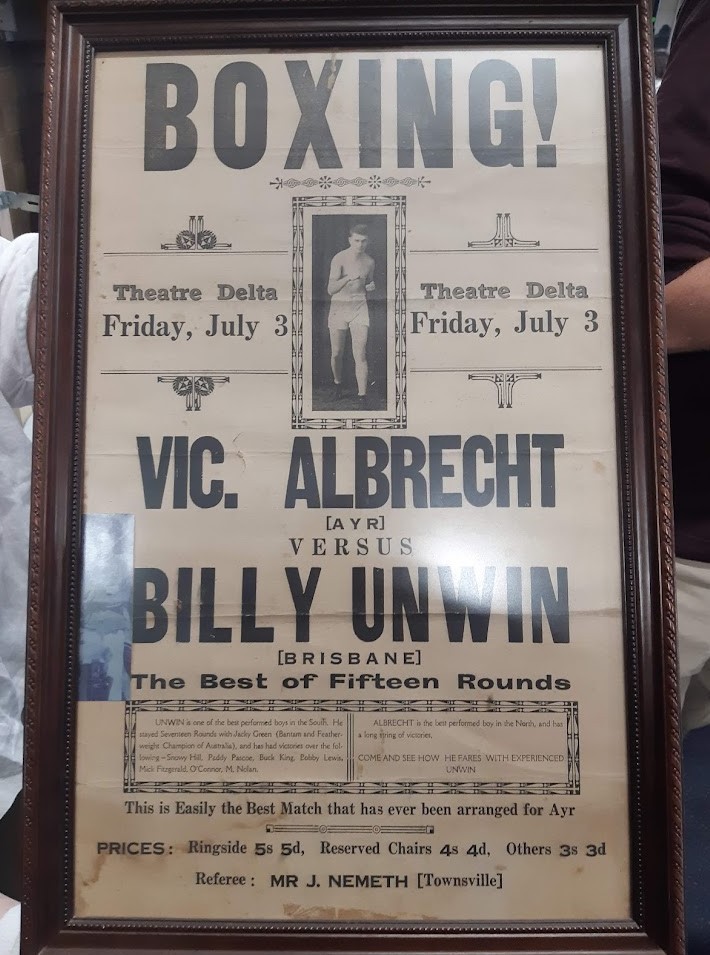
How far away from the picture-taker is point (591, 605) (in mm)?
715

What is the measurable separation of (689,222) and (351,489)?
1.53ft

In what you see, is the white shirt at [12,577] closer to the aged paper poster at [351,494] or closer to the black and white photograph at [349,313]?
the aged paper poster at [351,494]

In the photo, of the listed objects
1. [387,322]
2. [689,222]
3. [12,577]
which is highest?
[689,222]

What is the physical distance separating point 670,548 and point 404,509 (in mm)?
249

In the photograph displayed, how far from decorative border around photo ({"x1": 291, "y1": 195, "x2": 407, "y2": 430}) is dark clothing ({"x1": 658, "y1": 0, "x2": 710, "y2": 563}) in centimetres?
31

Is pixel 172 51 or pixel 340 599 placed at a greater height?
pixel 172 51

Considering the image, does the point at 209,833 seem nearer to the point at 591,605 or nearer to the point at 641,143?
the point at 591,605

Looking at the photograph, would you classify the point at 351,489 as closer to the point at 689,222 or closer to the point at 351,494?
the point at 351,494

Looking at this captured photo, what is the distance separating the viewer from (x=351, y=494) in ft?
2.41

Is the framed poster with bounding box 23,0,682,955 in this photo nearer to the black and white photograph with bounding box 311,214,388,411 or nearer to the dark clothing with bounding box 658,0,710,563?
the black and white photograph with bounding box 311,214,388,411

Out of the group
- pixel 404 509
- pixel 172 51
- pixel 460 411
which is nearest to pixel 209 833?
pixel 404 509

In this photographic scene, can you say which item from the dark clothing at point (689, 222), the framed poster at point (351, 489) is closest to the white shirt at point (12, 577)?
the framed poster at point (351, 489)

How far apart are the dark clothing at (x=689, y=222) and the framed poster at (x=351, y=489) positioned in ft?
0.39

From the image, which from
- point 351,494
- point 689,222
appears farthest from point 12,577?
point 689,222
